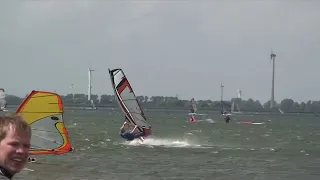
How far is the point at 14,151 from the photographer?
319 cm

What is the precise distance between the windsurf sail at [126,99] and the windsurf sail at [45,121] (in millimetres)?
19483

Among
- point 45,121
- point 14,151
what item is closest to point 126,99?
point 45,121

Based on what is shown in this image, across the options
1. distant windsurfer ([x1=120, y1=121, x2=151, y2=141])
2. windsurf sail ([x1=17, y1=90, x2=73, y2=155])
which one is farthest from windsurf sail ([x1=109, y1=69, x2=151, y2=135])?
windsurf sail ([x1=17, y1=90, x2=73, y2=155])

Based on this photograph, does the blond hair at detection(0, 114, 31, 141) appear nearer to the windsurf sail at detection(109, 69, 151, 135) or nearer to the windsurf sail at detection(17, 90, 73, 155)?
the windsurf sail at detection(17, 90, 73, 155)

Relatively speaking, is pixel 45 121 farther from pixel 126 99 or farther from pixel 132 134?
pixel 126 99

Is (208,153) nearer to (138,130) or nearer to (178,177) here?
(138,130)

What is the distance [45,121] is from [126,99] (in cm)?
2231

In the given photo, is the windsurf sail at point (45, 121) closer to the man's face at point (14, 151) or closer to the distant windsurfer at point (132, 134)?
the man's face at point (14, 151)

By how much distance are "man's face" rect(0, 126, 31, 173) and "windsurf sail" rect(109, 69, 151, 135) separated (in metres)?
35.8

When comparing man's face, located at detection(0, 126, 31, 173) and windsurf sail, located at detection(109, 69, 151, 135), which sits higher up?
windsurf sail, located at detection(109, 69, 151, 135)

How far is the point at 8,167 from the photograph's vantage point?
3.19m

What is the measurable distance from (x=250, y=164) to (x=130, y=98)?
12043 mm

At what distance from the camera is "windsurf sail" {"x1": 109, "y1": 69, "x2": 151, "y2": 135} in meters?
39.3

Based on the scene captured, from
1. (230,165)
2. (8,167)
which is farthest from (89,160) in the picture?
(8,167)
